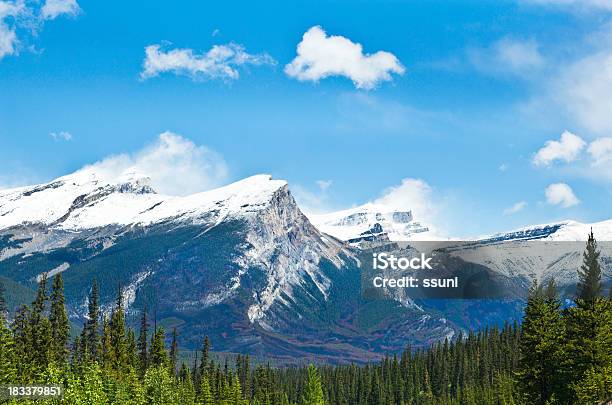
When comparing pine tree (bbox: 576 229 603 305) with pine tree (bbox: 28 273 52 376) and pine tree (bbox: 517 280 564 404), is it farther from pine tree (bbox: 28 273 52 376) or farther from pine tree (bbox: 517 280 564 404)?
pine tree (bbox: 28 273 52 376)

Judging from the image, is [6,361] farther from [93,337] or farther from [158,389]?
[93,337]

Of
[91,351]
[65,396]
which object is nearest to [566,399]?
[65,396]

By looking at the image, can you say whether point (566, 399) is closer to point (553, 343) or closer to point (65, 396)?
point (553, 343)

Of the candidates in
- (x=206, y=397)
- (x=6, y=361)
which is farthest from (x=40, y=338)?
(x=206, y=397)

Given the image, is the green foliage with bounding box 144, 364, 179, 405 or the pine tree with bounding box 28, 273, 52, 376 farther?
the green foliage with bounding box 144, 364, 179, 405

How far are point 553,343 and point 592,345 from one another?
4.91 metres

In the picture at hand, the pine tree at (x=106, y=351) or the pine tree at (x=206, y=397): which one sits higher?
the pine tree at (x=106, y=351)

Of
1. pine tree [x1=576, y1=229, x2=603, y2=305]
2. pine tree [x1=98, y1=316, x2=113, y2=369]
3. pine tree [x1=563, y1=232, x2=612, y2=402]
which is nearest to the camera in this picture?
pine tree [x1=563, y1=232, x2=612, y2=402]

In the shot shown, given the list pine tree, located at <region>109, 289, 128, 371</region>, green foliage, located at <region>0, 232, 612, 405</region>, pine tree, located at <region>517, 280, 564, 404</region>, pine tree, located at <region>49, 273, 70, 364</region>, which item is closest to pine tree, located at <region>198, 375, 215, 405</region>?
green foliage, located at <region>0, 232, 612, 405</region>

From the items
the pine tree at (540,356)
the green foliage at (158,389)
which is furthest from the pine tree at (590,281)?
the green foliage at (158,389)

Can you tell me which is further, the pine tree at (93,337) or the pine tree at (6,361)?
the pine tree at (93,337)

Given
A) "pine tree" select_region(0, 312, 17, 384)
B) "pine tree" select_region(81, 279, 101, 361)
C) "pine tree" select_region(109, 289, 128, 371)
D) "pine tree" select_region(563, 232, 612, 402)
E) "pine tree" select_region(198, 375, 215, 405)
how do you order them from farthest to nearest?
"pine tree" select_region(198, 375, 215, 405)
"pine tree" select_region(81, 279, 101, 361)
"pine tree" select_region(109, 289, 128, 371)
"pine tree" select_region(0, 312, 17, 384)
"pine tree" select_region(563, 232, 612, 402)

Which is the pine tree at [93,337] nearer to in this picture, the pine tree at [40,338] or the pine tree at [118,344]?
the pine tree at [118,344]

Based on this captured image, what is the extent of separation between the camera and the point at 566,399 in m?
90.2
